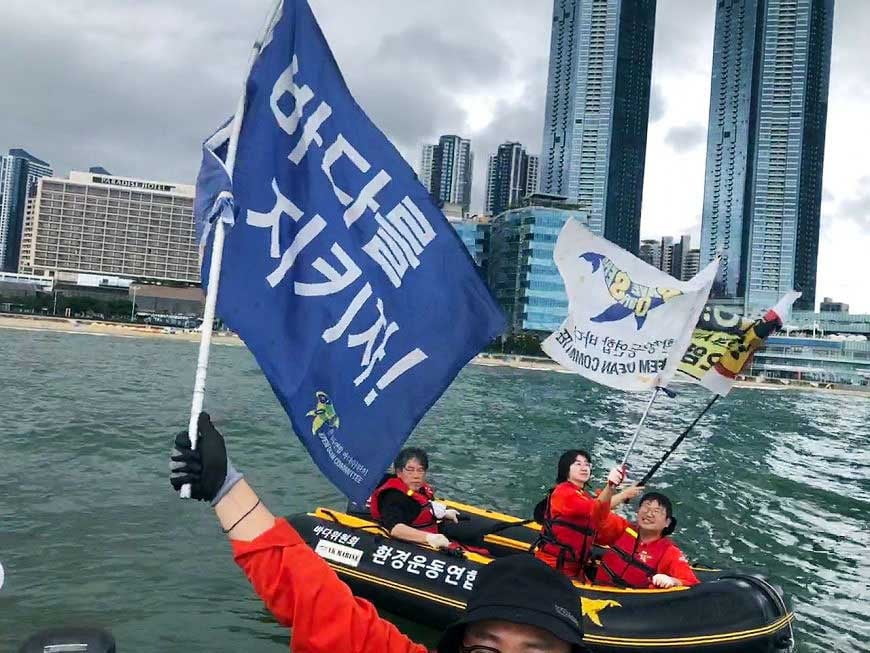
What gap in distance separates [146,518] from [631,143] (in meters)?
177

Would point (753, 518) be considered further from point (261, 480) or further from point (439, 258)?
point (439, 258)

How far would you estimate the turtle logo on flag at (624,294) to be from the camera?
865 centimetres

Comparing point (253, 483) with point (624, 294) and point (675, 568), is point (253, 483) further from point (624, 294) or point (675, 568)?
point (675, 568)

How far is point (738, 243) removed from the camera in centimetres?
16212

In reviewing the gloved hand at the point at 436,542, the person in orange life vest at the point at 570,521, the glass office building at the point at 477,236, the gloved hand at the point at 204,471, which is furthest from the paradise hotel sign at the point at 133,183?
the gloved hand at the point at 204,471

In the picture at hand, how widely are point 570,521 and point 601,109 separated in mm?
159492

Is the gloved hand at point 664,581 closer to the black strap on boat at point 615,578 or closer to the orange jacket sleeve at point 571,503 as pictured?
the black strap on boat at point 615,578

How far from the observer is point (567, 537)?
25.9 feet

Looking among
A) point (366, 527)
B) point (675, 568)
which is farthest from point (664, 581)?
point (366, 527)

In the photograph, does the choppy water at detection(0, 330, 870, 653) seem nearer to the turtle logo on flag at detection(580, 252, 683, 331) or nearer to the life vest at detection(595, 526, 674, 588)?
the life vest at detection(595, 526, 674, 588)

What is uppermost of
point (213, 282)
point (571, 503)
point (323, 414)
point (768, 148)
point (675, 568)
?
point (768, 148)

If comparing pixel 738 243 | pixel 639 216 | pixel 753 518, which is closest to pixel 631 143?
pixel 639 216

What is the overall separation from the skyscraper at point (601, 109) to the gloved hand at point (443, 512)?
470 ft

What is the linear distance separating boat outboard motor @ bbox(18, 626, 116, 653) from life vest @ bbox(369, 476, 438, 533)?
652 centimetres
